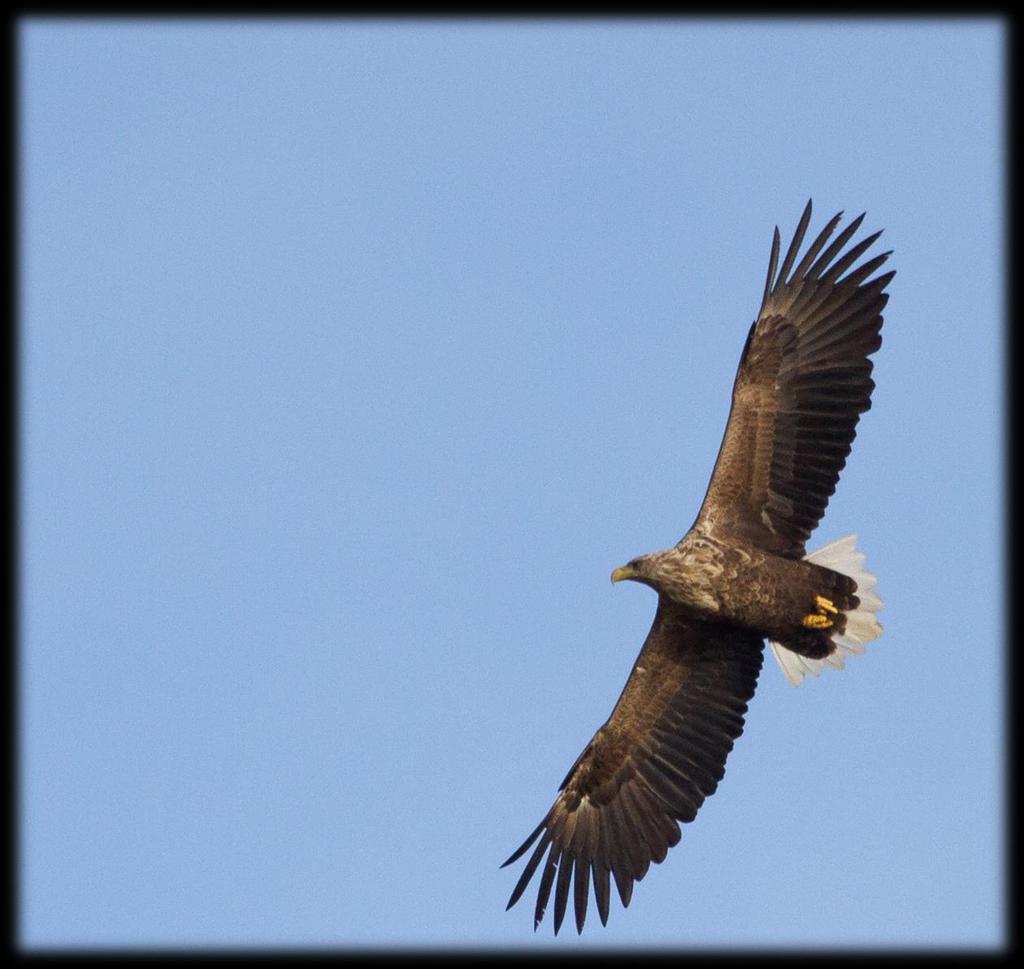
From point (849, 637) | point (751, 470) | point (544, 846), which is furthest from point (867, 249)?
point (544, 846)

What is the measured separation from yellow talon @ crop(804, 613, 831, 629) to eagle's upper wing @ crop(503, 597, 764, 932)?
0.61 m

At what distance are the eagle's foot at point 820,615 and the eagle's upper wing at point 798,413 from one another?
16.0 inches

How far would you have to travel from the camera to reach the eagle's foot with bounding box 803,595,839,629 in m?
13.1

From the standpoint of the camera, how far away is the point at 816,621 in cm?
1314

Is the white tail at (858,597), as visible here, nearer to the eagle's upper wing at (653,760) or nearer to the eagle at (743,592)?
the eagle at (743,592)

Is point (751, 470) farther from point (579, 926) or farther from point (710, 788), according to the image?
point (579, 926)

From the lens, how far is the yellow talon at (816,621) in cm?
1312

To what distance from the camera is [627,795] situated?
45.4ft

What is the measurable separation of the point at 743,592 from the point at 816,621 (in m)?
0.65

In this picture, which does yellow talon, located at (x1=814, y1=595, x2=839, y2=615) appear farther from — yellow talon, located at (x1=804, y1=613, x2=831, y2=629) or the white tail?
the white tail

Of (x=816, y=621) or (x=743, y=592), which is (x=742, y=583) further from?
(x=816, y=621)

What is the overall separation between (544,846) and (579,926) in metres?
0.69

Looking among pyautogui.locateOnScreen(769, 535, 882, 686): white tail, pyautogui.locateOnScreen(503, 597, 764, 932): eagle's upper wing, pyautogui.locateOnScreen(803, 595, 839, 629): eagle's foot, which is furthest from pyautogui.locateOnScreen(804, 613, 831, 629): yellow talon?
pyautogui.locateOnScreen(503, 597, 764, 932): eagle's upper wing

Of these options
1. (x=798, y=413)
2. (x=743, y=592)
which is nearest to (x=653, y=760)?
(x=743, y=592)
